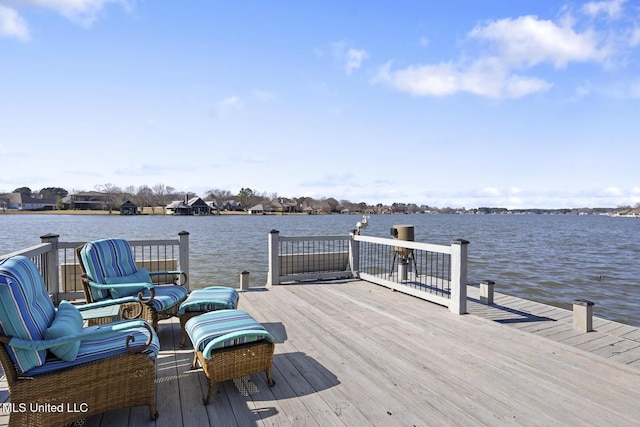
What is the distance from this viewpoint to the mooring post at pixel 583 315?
450 cm

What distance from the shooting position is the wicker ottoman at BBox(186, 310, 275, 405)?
7.92ft

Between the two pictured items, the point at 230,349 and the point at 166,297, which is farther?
the point at 166,297

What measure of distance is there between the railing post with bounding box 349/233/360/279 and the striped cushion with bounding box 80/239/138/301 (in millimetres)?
4000

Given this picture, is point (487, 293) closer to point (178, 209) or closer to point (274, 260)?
point (274, 260)

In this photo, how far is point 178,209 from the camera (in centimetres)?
6212

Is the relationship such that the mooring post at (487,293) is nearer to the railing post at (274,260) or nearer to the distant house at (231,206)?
the railing post at (274,260)

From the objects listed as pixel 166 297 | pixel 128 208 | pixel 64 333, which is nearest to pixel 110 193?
pixel 128 208

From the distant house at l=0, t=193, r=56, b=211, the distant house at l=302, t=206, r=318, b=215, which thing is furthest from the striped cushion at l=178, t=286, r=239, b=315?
the distant house at l=0, t=193, r=56, b=211

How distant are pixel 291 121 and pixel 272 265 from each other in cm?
549

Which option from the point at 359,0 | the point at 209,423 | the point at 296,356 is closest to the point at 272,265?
the point at 296,356

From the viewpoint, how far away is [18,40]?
6.18 metres

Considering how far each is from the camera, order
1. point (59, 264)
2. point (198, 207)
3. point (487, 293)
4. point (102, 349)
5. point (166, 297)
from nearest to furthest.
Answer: point (102, 349), point (166, 297), point (59, 264), point (487, 293), point (198, 207)

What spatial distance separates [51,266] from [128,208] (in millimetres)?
58102

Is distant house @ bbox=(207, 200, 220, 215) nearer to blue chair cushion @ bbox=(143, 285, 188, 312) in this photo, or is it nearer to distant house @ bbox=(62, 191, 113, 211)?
distant house @ bbox=(62, 191, 113, 211)
